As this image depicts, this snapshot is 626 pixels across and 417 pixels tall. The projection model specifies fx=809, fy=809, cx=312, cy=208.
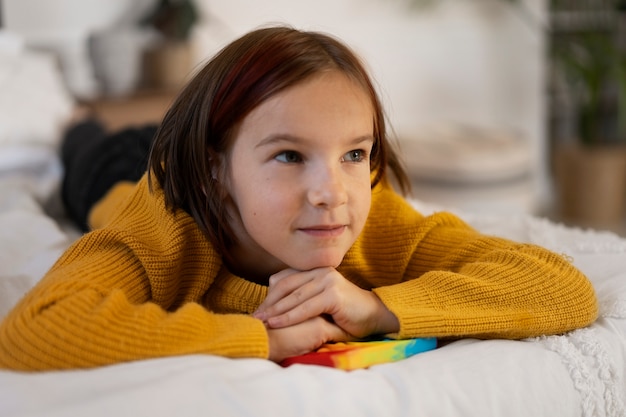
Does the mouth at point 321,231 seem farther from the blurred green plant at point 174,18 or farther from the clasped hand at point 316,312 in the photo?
the blurred green plant at point 174,18

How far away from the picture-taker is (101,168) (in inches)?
68.3

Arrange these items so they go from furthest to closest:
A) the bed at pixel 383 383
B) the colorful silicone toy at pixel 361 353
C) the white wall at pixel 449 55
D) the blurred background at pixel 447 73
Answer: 1. the white wall at pixel 449 55
2. the blurred background at pixel 447 73
3. the colorful silicone toy at pixel 361 353
4. the bed at pixel 383 383

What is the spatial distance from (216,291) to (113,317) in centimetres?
24

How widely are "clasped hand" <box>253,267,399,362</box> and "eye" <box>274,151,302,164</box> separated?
0.44 ft

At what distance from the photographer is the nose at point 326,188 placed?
0.89 metres

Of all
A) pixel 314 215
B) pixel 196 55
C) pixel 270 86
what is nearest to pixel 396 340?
pixel 314 215

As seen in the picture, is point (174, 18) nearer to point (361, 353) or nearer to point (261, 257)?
point (261, 257)

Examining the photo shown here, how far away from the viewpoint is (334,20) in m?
3.62

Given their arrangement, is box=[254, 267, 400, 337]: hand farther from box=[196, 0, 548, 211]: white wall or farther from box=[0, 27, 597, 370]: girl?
box=[196, 0, 548, 211]: white wall

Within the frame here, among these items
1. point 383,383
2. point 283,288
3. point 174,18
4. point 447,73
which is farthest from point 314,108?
point 447,73

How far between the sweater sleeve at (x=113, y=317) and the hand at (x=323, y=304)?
0.06m

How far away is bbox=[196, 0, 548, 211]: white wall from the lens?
3652mm

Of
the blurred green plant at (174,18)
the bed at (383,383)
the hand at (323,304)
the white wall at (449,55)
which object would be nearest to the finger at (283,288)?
the hand at (323,304)

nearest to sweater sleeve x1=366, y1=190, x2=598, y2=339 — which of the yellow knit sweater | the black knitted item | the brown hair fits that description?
the yellow knit sweater
